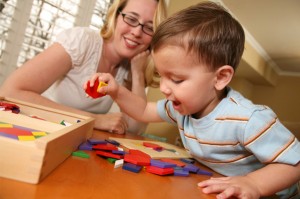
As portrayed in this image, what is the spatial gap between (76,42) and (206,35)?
2.00 ft

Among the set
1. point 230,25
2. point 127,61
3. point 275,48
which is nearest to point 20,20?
point 127,61

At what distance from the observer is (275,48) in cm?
391

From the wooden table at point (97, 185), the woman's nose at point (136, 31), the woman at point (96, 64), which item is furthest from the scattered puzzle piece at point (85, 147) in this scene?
the woman's nose at point (136, 31)

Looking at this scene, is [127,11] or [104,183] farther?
[127,11]

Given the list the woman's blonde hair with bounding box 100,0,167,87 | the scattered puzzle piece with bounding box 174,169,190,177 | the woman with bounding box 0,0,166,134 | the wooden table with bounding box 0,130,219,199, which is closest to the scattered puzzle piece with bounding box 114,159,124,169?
the wooden table with bounding box 0,130,219,199

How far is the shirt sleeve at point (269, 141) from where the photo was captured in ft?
1.96

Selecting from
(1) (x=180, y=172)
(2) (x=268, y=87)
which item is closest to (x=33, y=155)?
(1) (x=180, y=172)

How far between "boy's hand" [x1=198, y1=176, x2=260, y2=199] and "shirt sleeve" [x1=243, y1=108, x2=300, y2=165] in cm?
10

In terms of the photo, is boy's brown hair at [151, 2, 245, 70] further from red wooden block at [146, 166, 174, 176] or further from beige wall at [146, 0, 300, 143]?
beige wall at [146, 0, 300, 143]

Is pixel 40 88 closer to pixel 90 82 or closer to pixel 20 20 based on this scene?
pixel 90 82

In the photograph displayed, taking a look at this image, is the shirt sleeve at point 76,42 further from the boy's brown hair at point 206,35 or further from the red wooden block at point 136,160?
the red wooden block at point 136,160

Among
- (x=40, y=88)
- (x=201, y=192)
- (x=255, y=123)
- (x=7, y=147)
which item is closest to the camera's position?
(x=7, y=147)

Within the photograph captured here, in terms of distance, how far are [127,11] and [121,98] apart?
45 centimetres

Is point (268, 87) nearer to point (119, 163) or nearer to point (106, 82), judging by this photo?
point (106, 82)
